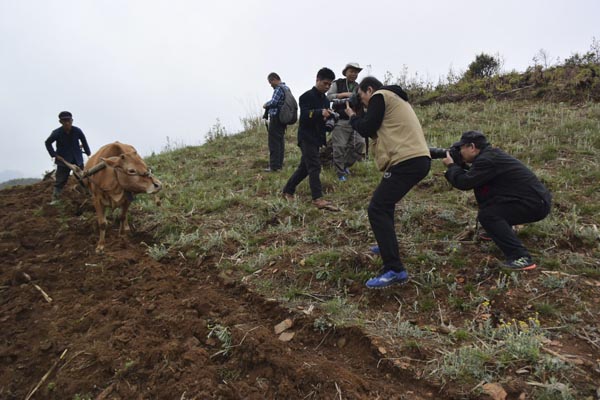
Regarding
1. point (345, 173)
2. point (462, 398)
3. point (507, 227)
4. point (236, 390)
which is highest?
point (345, 173)

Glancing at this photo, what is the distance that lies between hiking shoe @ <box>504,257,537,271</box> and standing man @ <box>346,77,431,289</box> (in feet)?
3.28

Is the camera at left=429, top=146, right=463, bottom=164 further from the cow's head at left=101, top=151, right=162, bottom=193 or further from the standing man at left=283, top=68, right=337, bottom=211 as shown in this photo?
the cow's head at left=101, top=151, right=162, bottom=193

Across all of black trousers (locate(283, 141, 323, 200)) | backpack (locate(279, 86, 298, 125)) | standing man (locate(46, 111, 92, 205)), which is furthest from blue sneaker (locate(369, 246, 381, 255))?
standing man (locate(46, 111, 92, 205))

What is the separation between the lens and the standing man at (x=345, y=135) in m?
6.75

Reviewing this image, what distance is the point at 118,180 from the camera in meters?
5.39

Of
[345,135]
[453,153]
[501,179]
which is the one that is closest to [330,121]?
[345,135]

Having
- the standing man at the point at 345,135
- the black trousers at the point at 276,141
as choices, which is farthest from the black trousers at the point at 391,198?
the black trousers at the point at 276,141

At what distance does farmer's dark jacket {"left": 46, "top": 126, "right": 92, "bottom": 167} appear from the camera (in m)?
7.02

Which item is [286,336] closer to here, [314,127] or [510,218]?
[510,218]

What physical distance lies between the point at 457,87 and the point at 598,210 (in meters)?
9.21

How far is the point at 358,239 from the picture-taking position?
4750 mm

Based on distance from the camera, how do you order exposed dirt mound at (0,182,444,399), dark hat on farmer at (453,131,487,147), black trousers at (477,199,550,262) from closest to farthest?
1. exposed dirt mound at (0,182,444,399)
2. black trousers at (477,199,550,262)
3. dark hat on farmer at (453,131,487,147)

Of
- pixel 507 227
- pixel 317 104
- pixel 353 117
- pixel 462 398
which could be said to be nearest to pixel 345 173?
pixel 317 104

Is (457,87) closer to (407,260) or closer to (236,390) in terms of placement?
(407,260)
